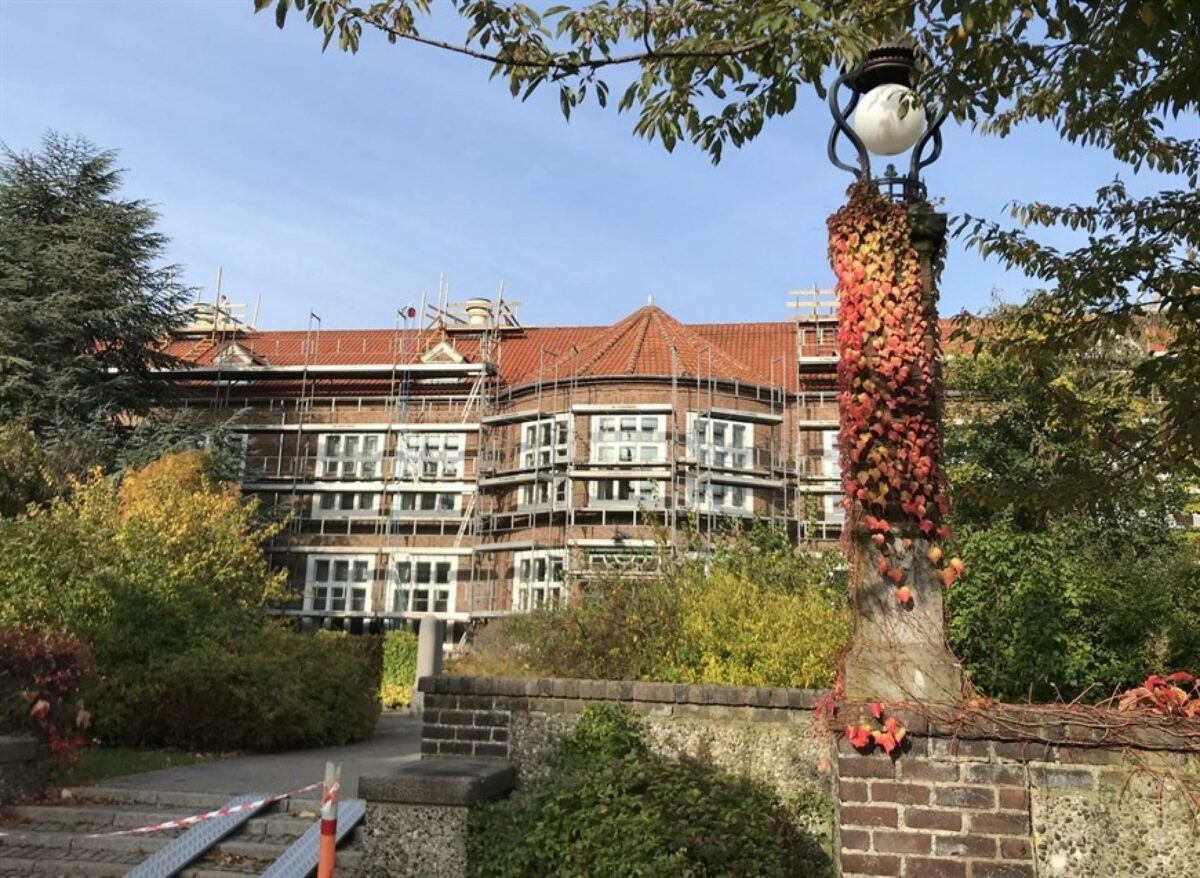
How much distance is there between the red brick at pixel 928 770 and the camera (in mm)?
3934

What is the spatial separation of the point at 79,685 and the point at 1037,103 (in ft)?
32.3

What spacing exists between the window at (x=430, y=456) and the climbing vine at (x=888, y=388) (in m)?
32.6

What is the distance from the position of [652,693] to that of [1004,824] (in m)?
3.08

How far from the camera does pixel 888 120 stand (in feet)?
15.5

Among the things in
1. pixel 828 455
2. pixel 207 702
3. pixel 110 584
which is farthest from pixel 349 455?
pixel 207 702

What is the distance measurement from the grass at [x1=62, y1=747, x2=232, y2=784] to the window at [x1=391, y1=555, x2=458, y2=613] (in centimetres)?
2228

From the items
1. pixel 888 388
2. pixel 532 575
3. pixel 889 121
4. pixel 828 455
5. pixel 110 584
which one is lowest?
pixel 110 584

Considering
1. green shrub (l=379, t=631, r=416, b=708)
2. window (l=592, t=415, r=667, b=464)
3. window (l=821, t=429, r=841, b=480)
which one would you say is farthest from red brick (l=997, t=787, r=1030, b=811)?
window (l=821, t=429, r=841, b=480)

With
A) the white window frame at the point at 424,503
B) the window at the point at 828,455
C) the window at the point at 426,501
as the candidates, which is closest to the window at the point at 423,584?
the white window frame at the point at 424,503

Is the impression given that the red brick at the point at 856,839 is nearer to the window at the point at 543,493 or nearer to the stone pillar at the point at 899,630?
the stone pillar at the point at 899,630

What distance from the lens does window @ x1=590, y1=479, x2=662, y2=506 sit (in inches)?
1271

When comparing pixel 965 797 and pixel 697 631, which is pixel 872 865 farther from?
pixel 697 631

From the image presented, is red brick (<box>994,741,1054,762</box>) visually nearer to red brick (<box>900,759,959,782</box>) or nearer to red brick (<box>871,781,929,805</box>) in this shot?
red brick (<box>900,759,959,782</box>)

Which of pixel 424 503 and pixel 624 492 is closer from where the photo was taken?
pixel 624 492
